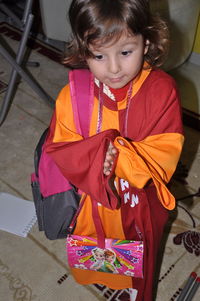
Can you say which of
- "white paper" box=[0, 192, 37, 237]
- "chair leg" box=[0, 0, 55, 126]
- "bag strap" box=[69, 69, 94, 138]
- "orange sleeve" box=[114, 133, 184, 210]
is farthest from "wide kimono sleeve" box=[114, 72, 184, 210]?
"chair leg" box=[0, 0, 55, 126]

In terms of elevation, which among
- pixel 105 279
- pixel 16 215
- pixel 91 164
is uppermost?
pixel 91 164

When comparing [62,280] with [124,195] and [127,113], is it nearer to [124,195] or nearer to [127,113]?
[124,195]

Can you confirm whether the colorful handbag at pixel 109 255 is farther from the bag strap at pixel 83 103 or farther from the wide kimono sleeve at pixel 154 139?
the wide kimono sleeve at pixel 154 139

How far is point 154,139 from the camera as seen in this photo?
900mm

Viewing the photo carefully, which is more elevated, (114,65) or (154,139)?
(114,65)

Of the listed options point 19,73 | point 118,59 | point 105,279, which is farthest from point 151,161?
point 19,73

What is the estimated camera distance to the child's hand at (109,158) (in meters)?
0.84

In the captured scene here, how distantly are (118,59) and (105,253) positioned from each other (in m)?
0.52

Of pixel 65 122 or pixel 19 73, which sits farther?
pixel 19 73

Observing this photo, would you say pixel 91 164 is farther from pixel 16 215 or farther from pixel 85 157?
pixel 16 215

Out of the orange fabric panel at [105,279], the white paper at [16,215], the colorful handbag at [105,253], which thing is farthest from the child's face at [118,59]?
the white paper at [16,215]

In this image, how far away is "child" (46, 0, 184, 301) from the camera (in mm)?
811

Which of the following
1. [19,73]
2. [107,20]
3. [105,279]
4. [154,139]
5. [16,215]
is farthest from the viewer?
[19,73]

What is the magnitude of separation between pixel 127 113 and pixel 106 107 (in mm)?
61
